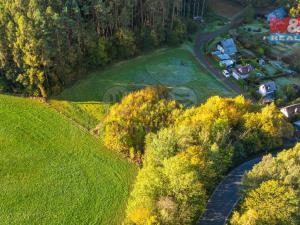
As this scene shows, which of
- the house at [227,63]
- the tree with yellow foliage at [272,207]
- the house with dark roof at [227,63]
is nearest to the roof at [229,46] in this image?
the house with dark roof at [227,63]

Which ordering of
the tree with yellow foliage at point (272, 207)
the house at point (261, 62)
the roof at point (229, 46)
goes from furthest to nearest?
the roof at point (229, 46), the house at point (261, 62), the tree with yellow foliage at point (272, 207)

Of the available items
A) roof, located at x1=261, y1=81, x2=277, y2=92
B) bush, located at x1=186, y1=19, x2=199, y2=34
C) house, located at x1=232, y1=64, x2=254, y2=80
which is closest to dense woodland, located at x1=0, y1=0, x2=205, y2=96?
bush, located at x1=186, y1=19, x2=199, y2=34

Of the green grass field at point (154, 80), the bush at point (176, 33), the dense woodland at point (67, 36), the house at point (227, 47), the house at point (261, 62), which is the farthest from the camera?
the house at point (227, 47)

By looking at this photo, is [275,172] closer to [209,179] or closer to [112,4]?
[209,179]

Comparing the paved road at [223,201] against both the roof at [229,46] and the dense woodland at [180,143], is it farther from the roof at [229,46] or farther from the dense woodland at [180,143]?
the roof at [229,46]

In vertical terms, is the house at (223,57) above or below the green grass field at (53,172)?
above

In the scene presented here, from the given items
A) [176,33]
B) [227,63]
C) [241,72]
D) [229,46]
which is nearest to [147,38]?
[176,33]

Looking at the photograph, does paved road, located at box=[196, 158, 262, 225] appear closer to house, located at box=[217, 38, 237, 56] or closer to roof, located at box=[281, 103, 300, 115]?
roof, located at box=[281, 103, 300, 115]

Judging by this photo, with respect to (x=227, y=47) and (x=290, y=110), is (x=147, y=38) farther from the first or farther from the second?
(x=290, y=110)
